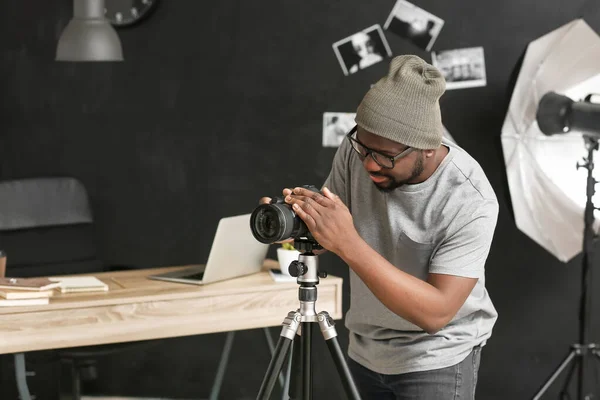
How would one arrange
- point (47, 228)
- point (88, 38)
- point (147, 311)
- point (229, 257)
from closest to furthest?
point (147, 311)
point (229, 257)
point (88, 38)
point (47, 228)

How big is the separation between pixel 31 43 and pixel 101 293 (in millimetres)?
1665

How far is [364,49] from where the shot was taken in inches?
150

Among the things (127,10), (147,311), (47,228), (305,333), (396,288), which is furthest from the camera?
(127,10)

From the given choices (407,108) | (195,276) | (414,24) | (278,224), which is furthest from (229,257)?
(414,24)

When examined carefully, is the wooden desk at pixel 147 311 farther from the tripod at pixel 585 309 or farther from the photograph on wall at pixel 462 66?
the photograph on wall at pixel 462 66

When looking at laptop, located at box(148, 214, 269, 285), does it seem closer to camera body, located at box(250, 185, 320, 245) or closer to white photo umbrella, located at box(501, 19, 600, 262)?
camera body, located at box(250, 185, 320, 245)

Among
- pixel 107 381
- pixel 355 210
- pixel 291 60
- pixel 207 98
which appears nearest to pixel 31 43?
pixel 207 98

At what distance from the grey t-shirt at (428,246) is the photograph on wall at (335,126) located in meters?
1.83

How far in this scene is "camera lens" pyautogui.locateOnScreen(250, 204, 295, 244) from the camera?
177cm

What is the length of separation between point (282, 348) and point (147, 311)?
3.23ft

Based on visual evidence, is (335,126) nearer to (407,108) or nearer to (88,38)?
(88,38)

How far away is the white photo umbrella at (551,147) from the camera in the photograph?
343 cm

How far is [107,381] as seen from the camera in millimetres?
4031

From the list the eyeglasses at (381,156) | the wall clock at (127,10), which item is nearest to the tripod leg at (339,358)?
the eyeglasses at (381,156)
